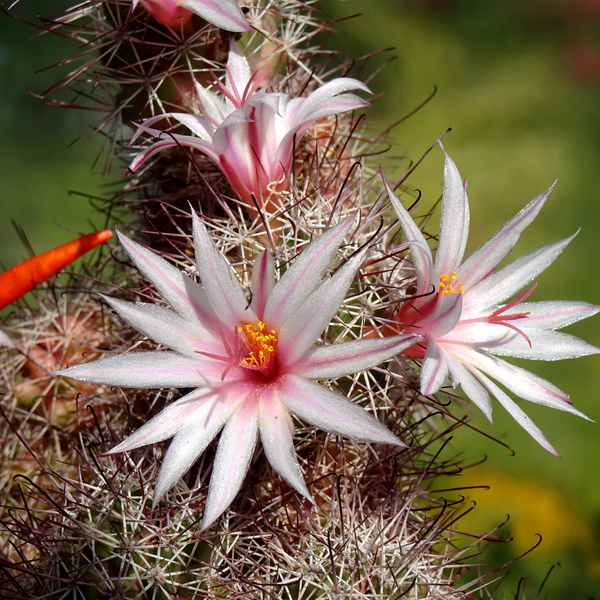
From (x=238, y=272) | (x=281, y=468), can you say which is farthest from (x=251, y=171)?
(x=281, y=468)

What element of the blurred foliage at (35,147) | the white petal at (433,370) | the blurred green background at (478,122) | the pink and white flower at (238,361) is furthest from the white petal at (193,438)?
the blurred foliage at (35,147)

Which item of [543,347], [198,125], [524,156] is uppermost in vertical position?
[198,125]

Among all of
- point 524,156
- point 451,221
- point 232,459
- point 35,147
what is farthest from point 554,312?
point 35,147

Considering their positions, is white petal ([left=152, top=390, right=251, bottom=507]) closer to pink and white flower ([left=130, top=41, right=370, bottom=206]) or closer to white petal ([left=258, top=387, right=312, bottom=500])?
white petal ([left=258, top=387, right=312, bottom=500])

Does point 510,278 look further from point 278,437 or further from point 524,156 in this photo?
point 524,156

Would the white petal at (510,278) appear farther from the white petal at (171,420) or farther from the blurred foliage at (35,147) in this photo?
the blurred foliage at (35,147)
